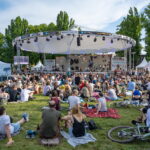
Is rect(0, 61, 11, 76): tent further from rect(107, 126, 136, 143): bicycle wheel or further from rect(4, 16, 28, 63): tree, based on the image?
rect(4, 16, 28, 63): tree

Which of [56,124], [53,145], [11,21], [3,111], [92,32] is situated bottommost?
[53,145]

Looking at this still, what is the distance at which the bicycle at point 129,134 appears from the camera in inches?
191

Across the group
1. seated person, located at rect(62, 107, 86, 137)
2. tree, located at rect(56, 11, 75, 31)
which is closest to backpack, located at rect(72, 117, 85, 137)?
seated person, located at rect(62, 107, 86, 137)

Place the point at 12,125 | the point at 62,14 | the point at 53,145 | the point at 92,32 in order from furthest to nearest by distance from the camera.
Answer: the point at 62,14
the point at 92,32
the point at 12,125
the point at 53,145

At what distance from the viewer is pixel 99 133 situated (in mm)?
5805

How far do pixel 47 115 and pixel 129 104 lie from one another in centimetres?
588

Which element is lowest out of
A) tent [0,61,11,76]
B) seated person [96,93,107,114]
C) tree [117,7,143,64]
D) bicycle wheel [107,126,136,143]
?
bicycle wheel [107,126,136,143]

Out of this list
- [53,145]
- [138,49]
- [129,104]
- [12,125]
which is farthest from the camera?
[138,49]

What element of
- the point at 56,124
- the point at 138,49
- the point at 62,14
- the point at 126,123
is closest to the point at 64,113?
the point at 126,123

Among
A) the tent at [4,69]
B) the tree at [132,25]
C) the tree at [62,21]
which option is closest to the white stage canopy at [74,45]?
the tent at [4,69]

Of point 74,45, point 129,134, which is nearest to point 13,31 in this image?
point 74,45

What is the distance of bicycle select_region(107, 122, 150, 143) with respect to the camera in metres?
4.84

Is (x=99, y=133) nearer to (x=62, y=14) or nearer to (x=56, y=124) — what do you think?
(x=56, y=124)

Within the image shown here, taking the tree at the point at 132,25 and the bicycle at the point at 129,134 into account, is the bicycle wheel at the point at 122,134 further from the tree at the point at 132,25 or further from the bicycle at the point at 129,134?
the tree at the point at 132,25
